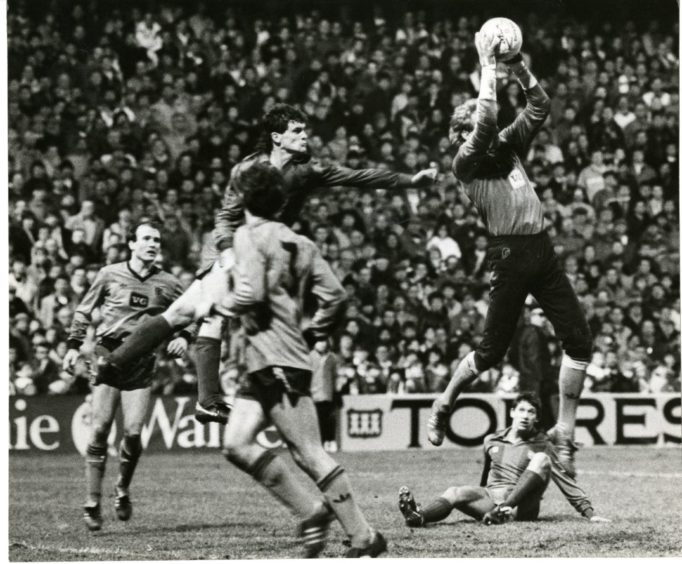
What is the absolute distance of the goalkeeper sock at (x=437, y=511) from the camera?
7.56m

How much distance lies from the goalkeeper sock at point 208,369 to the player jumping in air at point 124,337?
444mm

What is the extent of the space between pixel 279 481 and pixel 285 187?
191 cm

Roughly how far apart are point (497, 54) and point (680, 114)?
31.0 feet

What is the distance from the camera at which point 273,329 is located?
5.61m

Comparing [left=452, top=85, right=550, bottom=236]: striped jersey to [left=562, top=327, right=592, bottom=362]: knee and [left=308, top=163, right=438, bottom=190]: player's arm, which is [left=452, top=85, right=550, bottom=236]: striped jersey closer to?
[left=308, top=163, right=438, bottom=190]: player's arm

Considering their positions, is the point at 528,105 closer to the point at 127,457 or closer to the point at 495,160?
the point at 495,160

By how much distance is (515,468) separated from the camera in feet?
25.7

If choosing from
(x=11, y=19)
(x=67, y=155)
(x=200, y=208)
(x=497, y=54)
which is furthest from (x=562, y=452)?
(x=11, y=19)

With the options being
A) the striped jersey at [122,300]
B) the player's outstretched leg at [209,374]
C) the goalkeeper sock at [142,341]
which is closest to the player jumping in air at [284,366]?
the goalkeeper sock at [142,341]

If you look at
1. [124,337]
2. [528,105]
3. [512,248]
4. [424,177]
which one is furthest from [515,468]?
[124,337]

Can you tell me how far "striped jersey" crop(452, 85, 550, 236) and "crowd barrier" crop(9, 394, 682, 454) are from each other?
5.55 metres

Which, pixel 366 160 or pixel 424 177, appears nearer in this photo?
pixel 424 177

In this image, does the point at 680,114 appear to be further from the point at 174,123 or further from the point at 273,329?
the point at 273,329

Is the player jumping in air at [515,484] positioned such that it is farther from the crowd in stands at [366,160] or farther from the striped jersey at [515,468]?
the crowd in stands at [366,160]
